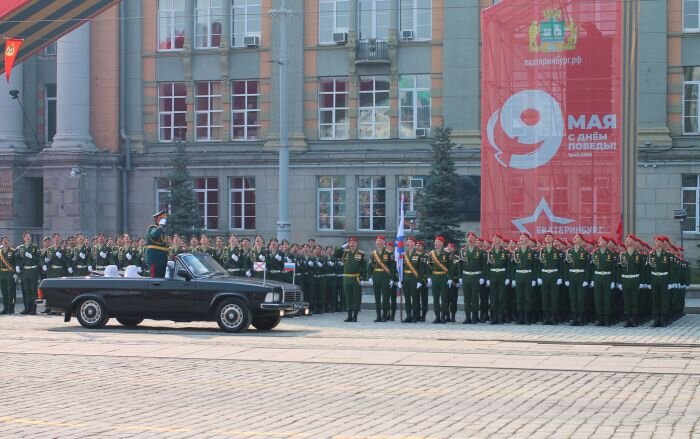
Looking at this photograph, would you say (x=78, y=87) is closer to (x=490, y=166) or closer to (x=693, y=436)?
(x=490, y=166)

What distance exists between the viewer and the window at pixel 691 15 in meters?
44.1

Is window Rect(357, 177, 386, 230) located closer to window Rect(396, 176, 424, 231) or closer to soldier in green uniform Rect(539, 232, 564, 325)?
window Rect(396, 176, 424, 231)

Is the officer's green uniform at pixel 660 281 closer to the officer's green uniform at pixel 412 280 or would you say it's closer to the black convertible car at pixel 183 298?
the officer's green uniform at pixel 412 280

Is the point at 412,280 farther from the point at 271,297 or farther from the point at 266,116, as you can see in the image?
the point at 266,116

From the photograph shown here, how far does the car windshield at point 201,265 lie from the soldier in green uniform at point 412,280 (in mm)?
4412

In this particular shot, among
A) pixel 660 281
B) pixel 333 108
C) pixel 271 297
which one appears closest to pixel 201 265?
pixel 271 297

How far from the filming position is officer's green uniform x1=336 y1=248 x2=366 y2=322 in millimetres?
26453

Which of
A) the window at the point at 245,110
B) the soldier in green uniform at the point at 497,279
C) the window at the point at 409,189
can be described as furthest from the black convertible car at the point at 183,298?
the window at the point at 245,110

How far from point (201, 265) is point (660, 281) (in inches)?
353

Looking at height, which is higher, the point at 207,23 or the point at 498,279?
the point at 207,23

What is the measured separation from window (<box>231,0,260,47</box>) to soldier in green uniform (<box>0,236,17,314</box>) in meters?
21.7

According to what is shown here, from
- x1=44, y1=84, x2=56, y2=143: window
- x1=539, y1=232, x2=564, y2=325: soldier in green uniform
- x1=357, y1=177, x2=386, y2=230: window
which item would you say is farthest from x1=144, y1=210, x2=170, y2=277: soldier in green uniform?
x1=44, y1=84, x2=56, y2=143: window

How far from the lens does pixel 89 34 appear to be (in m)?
50.0

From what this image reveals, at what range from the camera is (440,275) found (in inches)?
1022
